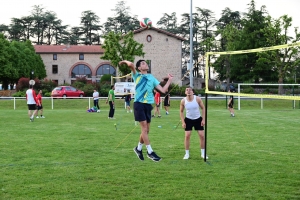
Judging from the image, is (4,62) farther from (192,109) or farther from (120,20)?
(192,109)

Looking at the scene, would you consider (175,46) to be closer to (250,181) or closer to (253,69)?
(253,69)

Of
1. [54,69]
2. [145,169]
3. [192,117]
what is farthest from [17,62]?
[145,169]

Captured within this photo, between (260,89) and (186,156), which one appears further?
(260,89)

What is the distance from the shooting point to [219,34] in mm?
79125

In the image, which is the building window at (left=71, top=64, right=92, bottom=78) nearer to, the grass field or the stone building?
the stone building

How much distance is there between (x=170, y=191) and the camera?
6609 millimetres

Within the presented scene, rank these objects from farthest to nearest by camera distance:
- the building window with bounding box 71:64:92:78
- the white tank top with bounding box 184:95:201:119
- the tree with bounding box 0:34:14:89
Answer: the building window with bounding box 71:64:92:78 → the tree with bounding box 0:34:14:89 → the white tank top with bounding box 184:95:201:119

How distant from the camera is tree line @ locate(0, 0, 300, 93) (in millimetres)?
56497

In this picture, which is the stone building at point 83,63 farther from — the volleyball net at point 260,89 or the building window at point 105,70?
the volleyball net at point 260,89

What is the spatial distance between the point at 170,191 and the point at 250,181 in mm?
1533

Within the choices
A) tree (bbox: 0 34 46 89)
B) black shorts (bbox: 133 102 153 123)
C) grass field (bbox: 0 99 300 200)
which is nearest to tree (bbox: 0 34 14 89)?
tree (bbox: 0 34 46 89)

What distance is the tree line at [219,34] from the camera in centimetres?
5650

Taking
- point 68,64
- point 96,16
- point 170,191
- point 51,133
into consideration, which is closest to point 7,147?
point 51,133

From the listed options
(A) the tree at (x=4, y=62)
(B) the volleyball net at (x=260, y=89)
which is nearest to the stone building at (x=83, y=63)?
(A) the tree at (x=4, y=62)
